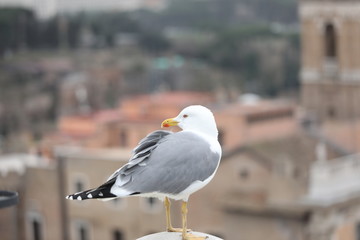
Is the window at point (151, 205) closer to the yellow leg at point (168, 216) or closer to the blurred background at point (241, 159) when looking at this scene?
the blurred background at point (241, 159)

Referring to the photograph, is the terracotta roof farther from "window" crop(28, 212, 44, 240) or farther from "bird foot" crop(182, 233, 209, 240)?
"bird foot" crop(182, 233, 209, 240)

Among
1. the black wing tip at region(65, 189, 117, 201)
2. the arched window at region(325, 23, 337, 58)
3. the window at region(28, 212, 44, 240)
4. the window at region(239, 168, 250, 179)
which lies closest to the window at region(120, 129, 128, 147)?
the window at region(28, 212, 44, 240)

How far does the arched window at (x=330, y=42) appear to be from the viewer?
2318 cm

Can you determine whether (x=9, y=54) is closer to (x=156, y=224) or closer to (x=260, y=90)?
(x=260, y=90)

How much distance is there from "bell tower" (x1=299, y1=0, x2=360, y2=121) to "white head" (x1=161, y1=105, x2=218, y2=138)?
63.6ft

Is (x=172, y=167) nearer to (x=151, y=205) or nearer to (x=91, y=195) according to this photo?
(x=91, y=195)

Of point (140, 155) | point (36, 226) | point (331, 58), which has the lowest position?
point (36, 226)

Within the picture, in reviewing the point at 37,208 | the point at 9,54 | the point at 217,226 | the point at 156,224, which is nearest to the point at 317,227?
the point at 217,226

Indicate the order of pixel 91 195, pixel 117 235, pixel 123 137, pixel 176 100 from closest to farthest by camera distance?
pixel 91 195, pixel 117 235, pixel 123 137, pixel 176 100

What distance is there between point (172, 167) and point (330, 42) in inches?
799

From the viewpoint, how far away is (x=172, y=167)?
3.43 m

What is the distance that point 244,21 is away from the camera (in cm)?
8406

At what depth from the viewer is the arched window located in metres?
23.2

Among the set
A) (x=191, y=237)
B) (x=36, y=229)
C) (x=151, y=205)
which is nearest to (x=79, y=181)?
(x=151, y=205)
